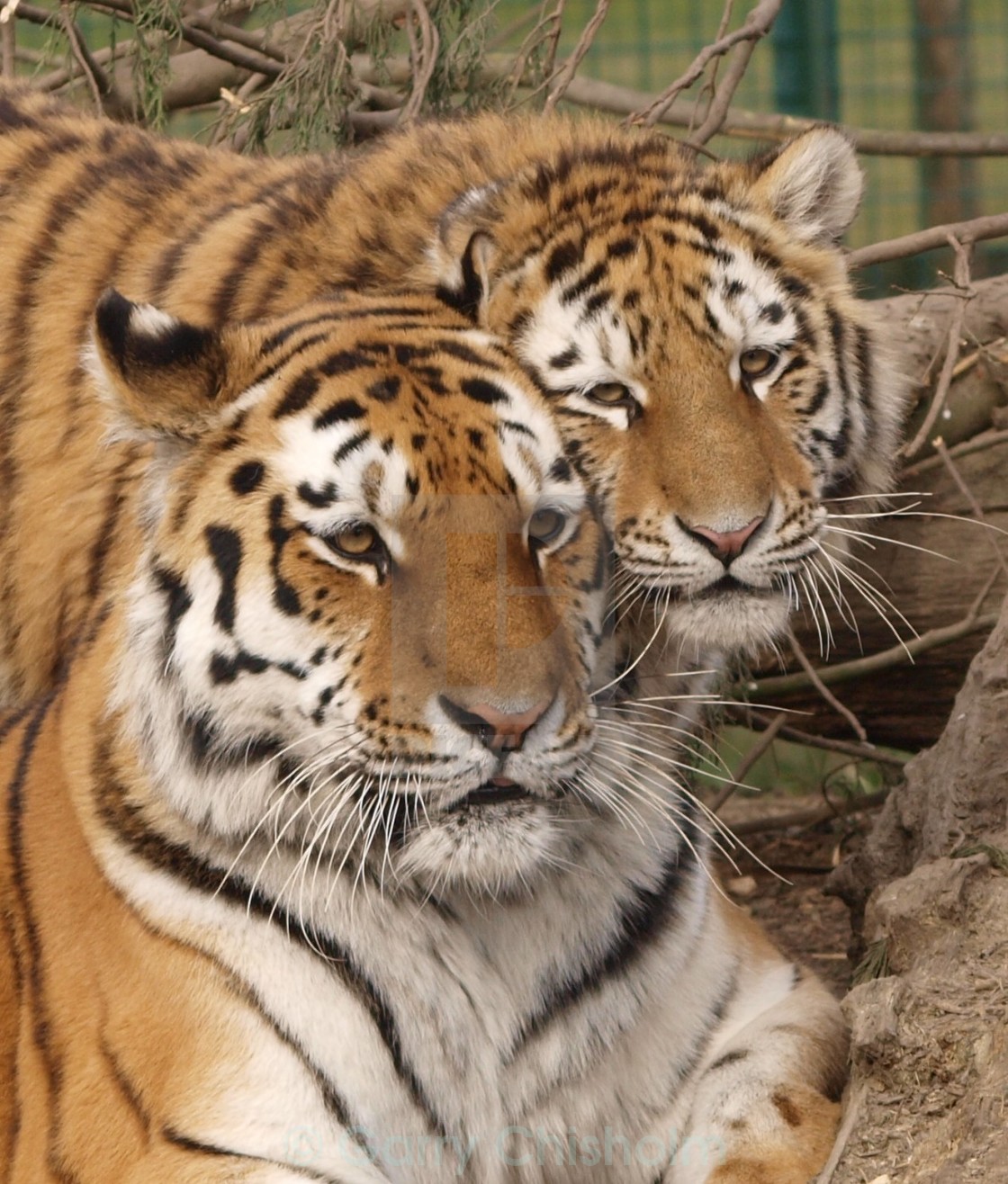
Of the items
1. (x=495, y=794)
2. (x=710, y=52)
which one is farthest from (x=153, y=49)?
(x=495, y=794)

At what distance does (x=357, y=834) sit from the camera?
2273 mm

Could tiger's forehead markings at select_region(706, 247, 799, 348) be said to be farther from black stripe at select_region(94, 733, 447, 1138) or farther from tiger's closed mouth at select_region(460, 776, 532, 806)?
black stripe at select_region(94, 733, 447, 1138)

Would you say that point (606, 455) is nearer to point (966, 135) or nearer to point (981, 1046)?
point (981, 1046)

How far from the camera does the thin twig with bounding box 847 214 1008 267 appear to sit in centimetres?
364

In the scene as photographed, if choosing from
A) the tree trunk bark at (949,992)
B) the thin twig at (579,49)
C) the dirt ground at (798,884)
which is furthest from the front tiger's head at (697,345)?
the dirt ground at (798,884)

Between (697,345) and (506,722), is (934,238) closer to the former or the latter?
(697,345)

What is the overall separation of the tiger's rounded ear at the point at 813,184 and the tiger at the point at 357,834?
1.94 feet

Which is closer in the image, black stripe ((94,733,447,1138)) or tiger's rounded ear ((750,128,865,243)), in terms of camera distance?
black stripe ((94,733,447,1138))

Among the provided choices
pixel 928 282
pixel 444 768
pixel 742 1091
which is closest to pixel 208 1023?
pixel 444 768

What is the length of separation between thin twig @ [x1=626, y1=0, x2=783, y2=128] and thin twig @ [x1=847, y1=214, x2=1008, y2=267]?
1.62 ft

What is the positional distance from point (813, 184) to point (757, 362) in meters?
0.40

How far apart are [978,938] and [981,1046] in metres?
0.24

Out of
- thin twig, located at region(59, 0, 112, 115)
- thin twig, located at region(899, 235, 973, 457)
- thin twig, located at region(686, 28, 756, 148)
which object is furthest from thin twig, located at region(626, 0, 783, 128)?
thin twig, located at region(59, 0, 112, 115)

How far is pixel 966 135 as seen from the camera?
5477mm
